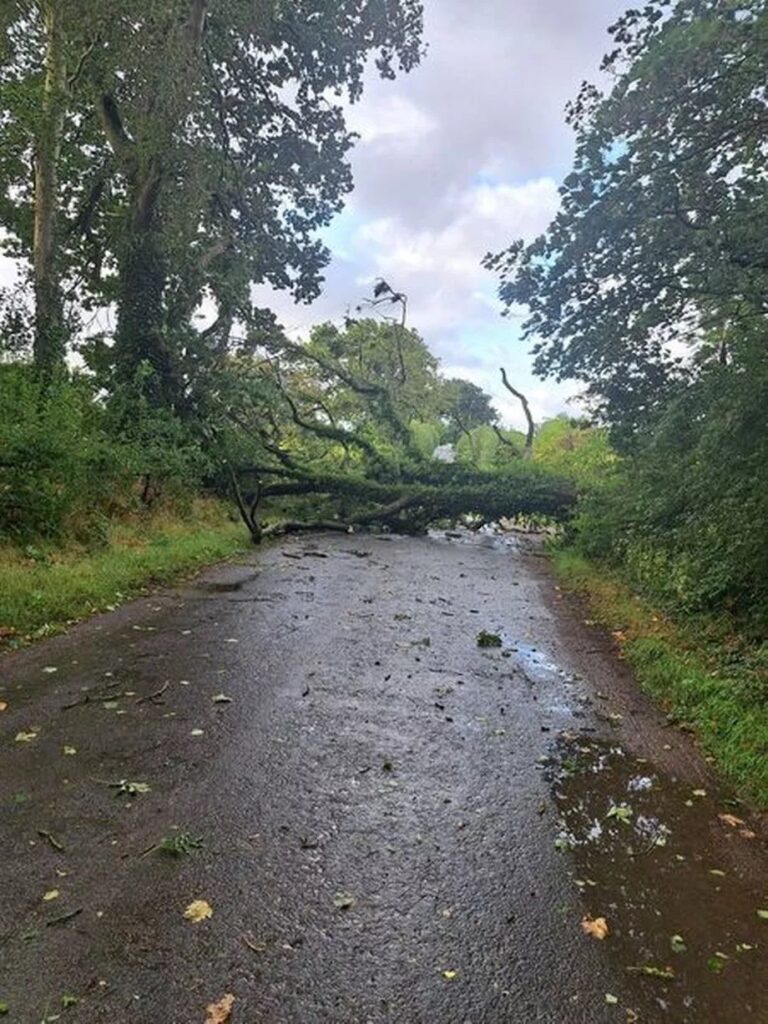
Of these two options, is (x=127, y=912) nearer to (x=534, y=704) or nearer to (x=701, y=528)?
(x=534, y=704)

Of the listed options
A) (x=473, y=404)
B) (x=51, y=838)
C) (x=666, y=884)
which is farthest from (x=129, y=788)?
(x=473, y=404)

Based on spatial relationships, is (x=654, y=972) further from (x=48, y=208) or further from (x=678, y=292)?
(x=48, y=208)

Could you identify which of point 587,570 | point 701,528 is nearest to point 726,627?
point 701,528

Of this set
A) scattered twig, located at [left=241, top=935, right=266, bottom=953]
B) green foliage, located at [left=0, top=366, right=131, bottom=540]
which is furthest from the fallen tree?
scattered twig, located at [left=241, top=935, right=266, bottom=953]

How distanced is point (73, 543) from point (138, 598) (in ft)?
4.82

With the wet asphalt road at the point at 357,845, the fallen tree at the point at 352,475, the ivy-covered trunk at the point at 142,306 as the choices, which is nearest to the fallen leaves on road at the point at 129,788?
the wet asphalt road at the point at 357,845

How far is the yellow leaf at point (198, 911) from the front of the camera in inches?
99.5

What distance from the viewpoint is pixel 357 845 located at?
309cm

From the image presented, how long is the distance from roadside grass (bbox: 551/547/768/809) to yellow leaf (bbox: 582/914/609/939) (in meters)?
1.57

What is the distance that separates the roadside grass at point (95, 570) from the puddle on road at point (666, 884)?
4.58 metres

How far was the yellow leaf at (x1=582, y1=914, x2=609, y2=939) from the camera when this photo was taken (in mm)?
2635

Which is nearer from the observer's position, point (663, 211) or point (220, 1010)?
point (220, 1010)

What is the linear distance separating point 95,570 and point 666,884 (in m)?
6.45

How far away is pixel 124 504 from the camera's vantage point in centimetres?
1052
